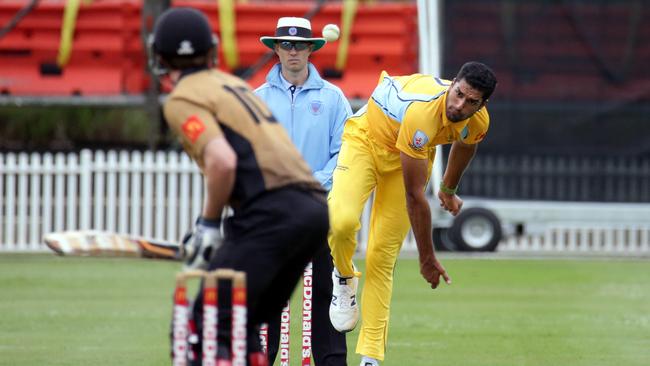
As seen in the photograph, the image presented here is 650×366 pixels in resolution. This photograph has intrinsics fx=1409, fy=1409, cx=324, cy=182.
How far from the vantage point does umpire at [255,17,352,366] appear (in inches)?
336

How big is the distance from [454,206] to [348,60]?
10872mm

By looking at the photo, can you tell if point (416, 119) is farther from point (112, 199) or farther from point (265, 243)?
point (112, 199)

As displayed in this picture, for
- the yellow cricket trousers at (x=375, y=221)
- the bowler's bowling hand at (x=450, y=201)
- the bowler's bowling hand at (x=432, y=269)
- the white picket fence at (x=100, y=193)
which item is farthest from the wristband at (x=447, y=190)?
the white picket fence at (x=100, y=193)

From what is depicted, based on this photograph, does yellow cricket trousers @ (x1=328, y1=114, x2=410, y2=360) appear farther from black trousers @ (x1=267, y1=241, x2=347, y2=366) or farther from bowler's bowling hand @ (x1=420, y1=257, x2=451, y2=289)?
bowler's bowling hand @ (x1=420, y1=257, x2=451, y2=289)

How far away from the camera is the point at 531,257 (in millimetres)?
19250

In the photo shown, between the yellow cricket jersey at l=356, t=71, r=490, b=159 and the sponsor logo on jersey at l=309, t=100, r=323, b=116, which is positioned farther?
the sponsor logo on jersey at l=309, t=100, r=323, b=116

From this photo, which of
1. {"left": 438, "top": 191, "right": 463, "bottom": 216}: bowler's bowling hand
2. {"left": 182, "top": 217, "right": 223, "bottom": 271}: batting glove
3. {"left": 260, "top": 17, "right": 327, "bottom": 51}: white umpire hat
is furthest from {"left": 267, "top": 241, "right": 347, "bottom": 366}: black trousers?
{"left": 182, "top": 217, "right": 223, "bottom": 271}: batting glove

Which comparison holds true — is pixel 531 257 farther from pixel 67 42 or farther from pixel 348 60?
pixel 67 42

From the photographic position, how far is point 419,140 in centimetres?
821

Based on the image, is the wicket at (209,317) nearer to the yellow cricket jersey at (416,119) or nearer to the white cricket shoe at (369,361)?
the yellow cricket jersey at (416,119)

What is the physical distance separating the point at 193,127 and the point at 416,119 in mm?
2462

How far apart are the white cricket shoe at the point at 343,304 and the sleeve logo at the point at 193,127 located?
279 cm

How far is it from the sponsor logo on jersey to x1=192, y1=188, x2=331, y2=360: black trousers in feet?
8.20

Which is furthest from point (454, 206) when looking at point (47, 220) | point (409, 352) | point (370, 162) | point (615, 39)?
point (47, 220)
